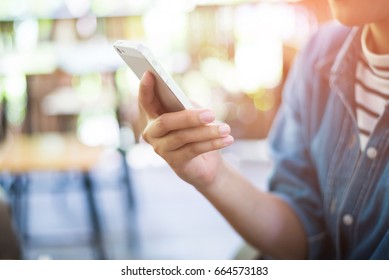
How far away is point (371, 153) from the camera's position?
0.86 meters

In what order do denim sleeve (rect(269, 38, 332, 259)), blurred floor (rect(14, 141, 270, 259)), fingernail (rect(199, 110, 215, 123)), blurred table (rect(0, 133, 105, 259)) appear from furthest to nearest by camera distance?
1. blurred floor (rect(14, 141, 270, 259))
2. blurred table (rect(0, 133, 105, 259))
3. denim sleeve (rect(269, 38, 332, 259))
4. fingernail (rect(199, 110, 215, 123))

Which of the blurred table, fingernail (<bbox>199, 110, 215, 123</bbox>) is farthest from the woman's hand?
the blurred table

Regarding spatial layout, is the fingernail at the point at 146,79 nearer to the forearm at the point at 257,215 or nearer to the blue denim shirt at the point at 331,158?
the forearm at the point at 257,215

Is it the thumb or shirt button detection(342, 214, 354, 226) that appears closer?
the thumb

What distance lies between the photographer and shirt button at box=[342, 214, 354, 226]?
88 cm

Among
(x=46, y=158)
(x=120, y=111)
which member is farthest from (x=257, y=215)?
(x=120, y=111)

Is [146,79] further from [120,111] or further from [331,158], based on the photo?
[120,111]

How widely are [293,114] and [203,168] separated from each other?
0.24m

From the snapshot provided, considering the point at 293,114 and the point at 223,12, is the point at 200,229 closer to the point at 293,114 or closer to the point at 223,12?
the point at 223,12

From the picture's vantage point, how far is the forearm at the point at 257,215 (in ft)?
2.86

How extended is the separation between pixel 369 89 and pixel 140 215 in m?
1.75

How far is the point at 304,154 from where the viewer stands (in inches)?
38.7

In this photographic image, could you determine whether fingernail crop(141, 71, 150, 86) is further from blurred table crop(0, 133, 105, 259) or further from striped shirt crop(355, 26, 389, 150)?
blurred table crop(0, 133, 105, 259)

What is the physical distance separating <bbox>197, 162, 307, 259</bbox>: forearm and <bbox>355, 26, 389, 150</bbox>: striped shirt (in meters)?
0.17
